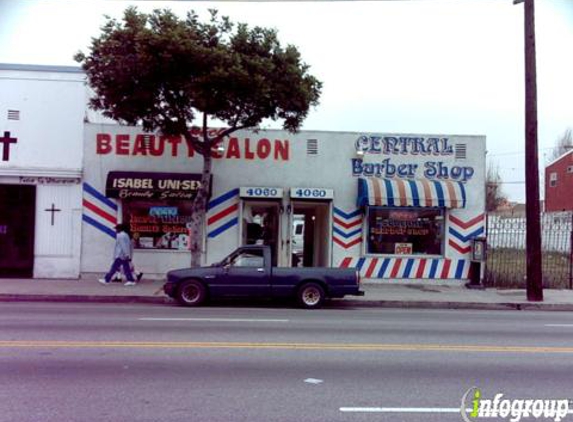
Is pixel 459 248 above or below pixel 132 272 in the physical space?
above

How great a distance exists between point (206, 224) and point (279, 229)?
2.16 m

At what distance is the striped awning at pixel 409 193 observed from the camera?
1777cm

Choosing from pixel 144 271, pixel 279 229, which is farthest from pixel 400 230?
pixel 144 271

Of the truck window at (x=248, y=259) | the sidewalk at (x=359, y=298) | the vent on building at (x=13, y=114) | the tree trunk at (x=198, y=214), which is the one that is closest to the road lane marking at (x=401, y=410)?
the truck window at (x=248, y=259)

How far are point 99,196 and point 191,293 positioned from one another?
18.2 feet

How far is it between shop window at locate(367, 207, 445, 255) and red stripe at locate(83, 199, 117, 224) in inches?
297

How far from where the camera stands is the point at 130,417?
5348 mm

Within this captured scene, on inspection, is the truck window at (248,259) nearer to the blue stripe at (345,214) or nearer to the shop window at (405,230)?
the blue stripe at (345,214)

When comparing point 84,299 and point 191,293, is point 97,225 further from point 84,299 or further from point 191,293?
point 191,293

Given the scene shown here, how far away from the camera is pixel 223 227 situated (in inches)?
719

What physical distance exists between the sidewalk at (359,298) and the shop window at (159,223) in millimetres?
1324

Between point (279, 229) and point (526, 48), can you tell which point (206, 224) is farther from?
point (526, 48)

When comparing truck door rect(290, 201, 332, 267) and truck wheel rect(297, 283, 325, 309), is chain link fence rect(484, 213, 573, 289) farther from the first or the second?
truck wheel rect(297, 283, 325, 309)

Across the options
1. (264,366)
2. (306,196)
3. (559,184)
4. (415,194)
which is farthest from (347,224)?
(559,184)
